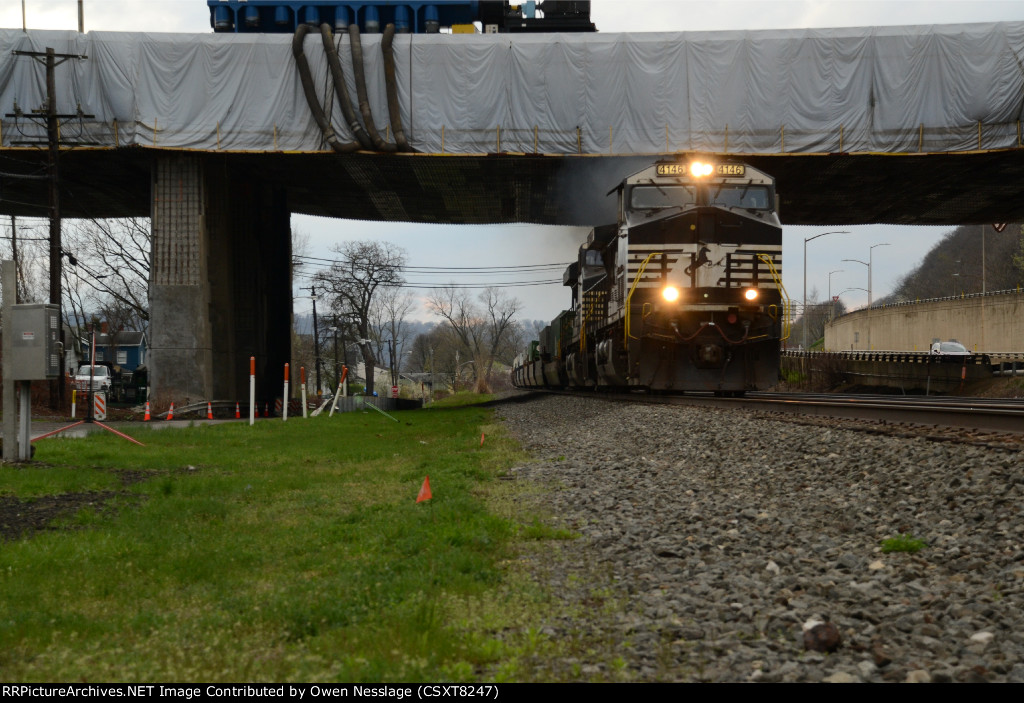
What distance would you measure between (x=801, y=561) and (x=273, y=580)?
322cm

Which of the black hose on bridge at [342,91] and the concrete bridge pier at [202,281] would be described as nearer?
the black hose on bridge at [342,91]

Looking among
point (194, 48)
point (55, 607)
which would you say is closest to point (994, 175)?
point (194, 48)

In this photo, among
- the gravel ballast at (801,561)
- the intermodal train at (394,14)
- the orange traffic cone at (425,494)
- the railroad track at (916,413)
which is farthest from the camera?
the intermodal train at (394,14)

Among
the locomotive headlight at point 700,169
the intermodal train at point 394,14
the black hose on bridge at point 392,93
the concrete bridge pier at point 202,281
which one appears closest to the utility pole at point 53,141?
the concrete bridge pier at point 202,281

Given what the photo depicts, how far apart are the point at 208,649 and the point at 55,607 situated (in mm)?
1433

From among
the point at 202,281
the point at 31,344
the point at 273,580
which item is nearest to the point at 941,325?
the point at 202,281

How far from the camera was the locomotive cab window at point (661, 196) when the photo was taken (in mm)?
17094

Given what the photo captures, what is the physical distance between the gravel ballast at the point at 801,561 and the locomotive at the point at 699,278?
23.6 feet

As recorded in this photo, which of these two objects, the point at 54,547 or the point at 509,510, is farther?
the point at 509,510

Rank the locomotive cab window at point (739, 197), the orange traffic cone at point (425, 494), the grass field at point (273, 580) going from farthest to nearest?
the locomotive cab window at point (739, 197), the orange traffic cone at point (425, 494), the grass field at point (273, 580)

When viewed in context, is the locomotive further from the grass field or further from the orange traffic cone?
the orange traffic cone

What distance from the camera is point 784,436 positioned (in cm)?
1016

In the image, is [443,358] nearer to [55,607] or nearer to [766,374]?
[766,374]

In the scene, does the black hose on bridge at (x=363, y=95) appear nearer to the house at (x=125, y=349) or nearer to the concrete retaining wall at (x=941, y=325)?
the concrete retaining wall at (x=941, y=325)
